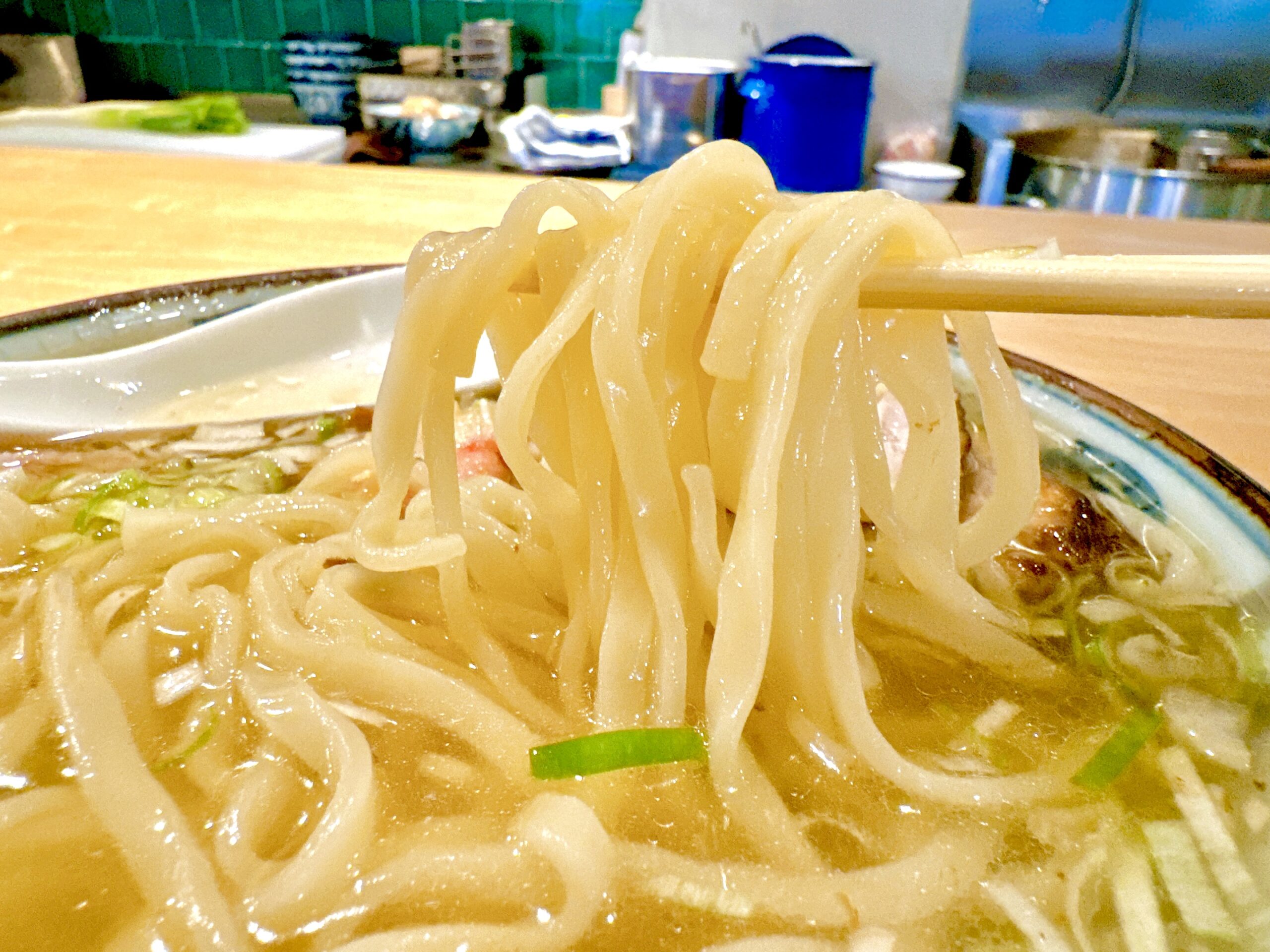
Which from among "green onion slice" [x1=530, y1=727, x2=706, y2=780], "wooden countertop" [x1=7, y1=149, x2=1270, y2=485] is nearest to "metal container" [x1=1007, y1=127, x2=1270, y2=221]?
"wooden countertop" [x1=7, y1=149, x2=1270, y2=485]

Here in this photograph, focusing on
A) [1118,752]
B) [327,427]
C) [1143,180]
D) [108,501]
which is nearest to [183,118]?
[327,427]

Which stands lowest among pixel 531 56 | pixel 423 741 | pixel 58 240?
pixel 423 741

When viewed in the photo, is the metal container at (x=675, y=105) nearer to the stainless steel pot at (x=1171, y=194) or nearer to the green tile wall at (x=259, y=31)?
the green tile wall at (x=259, y=31)

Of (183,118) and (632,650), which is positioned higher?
(183,118)

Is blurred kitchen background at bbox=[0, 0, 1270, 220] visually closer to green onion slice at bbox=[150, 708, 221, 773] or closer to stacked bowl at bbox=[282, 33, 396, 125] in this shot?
stacked bowl at bbox=[282, 33, 396, 125]

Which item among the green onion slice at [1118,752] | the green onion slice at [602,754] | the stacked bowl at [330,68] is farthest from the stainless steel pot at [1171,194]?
the stacked bowl at [330,68]

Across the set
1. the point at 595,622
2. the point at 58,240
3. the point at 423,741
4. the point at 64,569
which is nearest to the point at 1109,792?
the point at 595,622

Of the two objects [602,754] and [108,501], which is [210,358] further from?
[602,754]

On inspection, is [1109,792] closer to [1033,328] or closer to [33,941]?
[33,941]
